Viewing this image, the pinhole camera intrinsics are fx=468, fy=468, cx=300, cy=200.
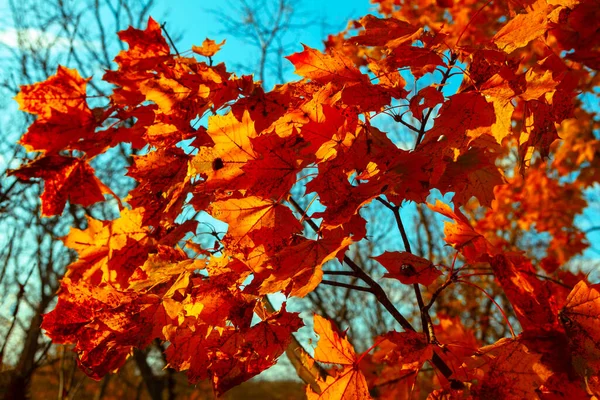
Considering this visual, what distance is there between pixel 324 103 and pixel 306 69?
0.28ft

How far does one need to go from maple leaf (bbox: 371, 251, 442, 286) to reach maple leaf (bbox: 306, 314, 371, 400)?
0.56ft

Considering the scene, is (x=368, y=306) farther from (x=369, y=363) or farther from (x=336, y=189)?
(x=336, y=189)

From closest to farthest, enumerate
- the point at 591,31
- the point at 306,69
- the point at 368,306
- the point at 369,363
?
1. the point at 306,69
2. the point at 591,31
3. the point at 369,363
4. the point at 368,306

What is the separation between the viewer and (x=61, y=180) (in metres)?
1.14

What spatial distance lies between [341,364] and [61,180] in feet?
2.60

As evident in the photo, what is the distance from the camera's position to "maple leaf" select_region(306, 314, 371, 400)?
0.91m

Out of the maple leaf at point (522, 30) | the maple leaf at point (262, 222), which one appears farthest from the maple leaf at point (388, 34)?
the maple leaf at point (262, 222)

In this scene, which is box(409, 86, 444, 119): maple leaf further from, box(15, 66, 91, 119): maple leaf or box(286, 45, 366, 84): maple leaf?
box(15, 66, 91, 119): maple leaf

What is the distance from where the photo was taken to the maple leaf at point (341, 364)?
91cm

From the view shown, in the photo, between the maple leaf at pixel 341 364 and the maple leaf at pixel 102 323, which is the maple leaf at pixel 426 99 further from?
the maple leaf at pixel 102 323

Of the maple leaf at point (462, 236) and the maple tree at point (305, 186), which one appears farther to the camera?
the maple leaf at point (462, 236)

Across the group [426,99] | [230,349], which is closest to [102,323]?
[230,349]

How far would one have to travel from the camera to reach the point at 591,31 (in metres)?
1.06

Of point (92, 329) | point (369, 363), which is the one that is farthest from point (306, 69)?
point (369, 363)
